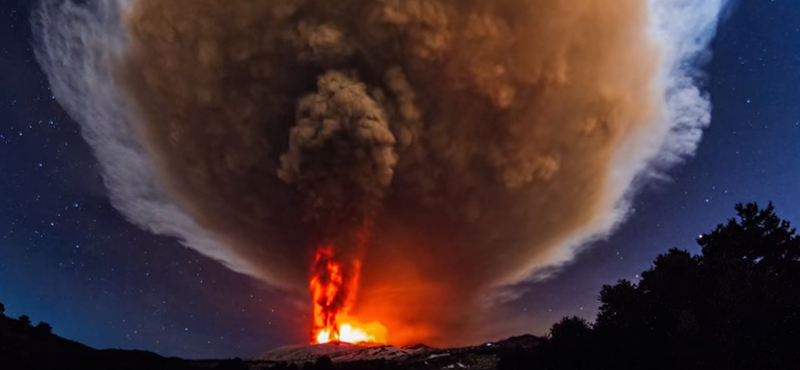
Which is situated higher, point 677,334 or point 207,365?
point 207,365

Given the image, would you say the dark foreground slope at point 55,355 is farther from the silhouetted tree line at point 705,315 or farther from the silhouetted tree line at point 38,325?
the silhouetted tree line at point 705,315

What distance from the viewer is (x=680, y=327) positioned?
121ft

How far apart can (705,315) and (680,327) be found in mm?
2768

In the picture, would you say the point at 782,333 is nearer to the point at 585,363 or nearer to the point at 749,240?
the point at 585,363

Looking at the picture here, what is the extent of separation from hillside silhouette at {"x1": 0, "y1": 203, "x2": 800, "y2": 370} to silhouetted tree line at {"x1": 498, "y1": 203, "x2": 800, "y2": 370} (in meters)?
0.07

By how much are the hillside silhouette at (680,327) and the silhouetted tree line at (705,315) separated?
0.24 feet

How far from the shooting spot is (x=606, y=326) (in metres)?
42.9

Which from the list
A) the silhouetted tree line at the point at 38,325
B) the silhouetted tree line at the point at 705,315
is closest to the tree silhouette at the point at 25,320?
the silhouetted tree line at the point at 38,325

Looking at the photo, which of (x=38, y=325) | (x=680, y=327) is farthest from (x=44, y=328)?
(x=680, y=327)

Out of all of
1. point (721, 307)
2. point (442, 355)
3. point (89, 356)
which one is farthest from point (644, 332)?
point (89, 356)

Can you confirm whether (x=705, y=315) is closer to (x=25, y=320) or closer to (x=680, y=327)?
(x=680, y=327)

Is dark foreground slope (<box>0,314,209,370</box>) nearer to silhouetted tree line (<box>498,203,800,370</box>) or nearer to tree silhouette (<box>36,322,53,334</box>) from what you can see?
tree silhouette (<box>36,322,53,334</box>)

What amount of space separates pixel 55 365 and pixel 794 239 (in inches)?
2685

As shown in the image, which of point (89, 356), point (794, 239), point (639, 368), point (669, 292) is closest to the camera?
point (639, 368)
